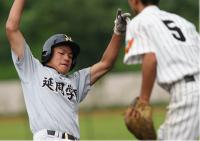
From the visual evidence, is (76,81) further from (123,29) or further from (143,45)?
(143,45)

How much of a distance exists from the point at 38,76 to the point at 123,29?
847mm

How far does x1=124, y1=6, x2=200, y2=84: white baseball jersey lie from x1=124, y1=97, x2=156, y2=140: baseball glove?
0.21 metres

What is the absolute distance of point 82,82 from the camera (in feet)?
22.0

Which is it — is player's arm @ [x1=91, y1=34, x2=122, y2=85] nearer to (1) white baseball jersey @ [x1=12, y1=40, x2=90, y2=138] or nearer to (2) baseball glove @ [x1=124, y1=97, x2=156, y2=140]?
(1) white baseball jersey @ [x1=12, y1=40, x2=90, y2=138]

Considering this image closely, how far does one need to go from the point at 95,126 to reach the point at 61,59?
686 inches

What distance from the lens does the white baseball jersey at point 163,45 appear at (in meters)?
5.08

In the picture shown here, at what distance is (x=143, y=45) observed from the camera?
5082 millimetres

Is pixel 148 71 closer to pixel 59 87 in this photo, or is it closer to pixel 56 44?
pixel 59 87

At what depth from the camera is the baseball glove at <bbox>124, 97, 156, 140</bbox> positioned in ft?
16.9

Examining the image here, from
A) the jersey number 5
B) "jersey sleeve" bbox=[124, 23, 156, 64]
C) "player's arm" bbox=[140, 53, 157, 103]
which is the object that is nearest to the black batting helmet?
"jersey sleeve" bbox=[124, 23, 156, 64]

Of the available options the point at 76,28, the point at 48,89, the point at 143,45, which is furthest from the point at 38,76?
the point at 76,28

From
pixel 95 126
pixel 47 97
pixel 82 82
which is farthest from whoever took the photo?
pixel 95 126

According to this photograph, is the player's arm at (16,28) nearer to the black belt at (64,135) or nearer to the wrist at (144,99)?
the black belt at (64,135)

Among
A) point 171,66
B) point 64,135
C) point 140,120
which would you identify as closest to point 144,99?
point 140,120
